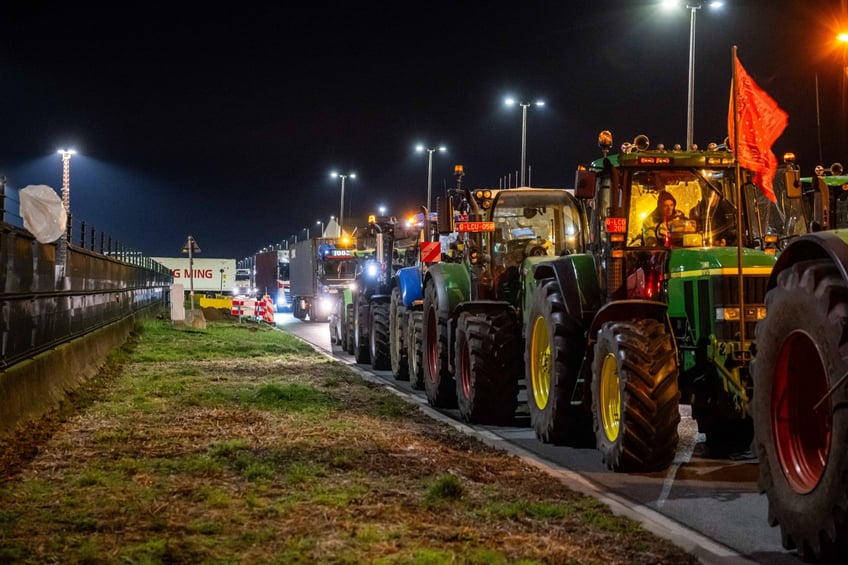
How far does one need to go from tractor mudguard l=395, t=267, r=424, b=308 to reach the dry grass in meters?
4.49

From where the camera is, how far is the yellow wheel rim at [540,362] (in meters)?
12.0

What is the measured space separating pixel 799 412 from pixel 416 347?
11.3 meters

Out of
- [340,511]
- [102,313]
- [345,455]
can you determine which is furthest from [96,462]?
[102,313]

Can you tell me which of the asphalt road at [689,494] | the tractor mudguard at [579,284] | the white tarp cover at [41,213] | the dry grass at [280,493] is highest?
the white tarp cover at [41,213]

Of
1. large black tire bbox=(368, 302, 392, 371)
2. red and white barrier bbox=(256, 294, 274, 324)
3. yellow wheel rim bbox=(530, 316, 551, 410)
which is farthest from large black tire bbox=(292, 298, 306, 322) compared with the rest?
yellow wheel rim bbox=(530, 316, 551, 410)

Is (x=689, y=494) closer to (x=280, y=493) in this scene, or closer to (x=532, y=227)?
(x=280, y=493)

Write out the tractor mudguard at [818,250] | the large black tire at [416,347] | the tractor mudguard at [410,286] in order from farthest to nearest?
the tractor mudguard at [410,286] → the large black tire at [416,347] → the tractor mudguard at [818,250]

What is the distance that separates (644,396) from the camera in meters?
9.27

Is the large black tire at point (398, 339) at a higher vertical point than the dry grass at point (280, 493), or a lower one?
higher

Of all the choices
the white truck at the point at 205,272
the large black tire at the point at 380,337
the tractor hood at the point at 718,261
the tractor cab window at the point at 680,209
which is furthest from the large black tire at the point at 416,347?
the white truck at the point at 205,272

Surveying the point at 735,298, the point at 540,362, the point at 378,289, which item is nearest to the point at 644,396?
the point at 735,298

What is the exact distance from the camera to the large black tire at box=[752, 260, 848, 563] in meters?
5.51

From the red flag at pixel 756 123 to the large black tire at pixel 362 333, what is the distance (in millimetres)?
14630

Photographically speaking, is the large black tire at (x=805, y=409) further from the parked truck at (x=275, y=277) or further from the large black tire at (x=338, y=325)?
the parked truck at (x=275, y=277)
